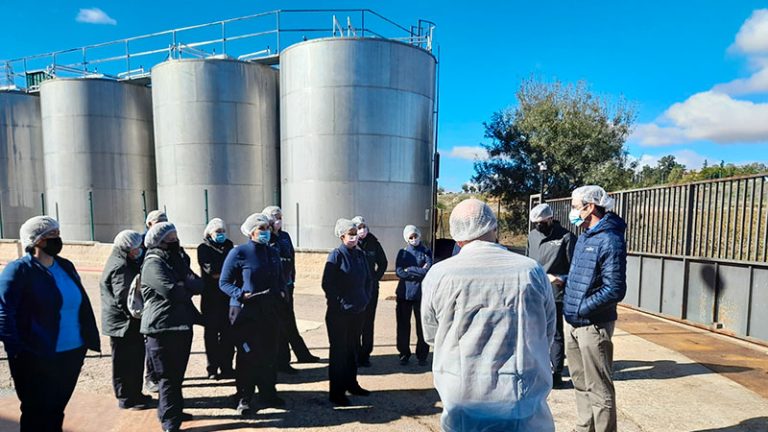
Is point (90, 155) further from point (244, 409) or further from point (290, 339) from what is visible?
point (244, 409)

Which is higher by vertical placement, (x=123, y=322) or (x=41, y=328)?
(x=41, y=328)

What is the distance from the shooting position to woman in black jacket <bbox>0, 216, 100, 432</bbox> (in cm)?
266

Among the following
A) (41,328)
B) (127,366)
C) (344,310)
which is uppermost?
(41,328)

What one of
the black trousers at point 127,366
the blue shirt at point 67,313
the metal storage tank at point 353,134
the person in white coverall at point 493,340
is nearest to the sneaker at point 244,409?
the black trousers at point 127,366

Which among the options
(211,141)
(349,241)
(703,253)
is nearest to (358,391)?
(349,241)

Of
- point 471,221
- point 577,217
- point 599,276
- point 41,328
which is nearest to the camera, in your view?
point 471,221

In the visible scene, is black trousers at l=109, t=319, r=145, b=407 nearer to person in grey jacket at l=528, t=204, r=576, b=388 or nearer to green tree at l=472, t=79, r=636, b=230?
person in grey jacket at l=528, t=204, r=576, b=388

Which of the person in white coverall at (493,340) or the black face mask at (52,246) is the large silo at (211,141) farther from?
the person in white coverall at (493,340)

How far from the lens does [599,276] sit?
298 centimetres

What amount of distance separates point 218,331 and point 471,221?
385 centimetres

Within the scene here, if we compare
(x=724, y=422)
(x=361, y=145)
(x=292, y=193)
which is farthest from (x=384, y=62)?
(x=724, y=422)

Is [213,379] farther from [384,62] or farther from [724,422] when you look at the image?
[384,62]

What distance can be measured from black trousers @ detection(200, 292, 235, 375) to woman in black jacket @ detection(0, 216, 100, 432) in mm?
1719

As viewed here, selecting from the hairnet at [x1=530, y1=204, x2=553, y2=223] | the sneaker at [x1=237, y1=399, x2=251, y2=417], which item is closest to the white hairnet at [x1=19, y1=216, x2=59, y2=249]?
the sneaker at [x1=237, y1=399, x2=251, y2=417]
